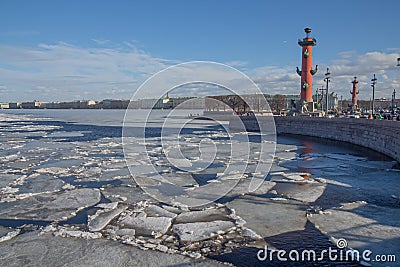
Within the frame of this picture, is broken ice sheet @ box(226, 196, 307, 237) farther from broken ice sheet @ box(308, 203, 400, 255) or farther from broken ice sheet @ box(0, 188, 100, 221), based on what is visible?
broken ice sheet @ box(0, 188, 100, 221)

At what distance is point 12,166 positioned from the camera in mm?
10180

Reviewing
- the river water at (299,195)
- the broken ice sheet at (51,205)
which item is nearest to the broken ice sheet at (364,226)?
the river water at (299,195)

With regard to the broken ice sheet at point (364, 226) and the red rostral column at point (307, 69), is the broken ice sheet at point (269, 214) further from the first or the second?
the red rostral column at point (307, 69)

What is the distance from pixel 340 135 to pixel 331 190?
13938 millimetres

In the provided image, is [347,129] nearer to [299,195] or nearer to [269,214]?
[299,195]

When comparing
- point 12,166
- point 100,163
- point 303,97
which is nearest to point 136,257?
point 100,163

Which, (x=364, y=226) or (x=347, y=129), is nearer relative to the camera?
(x=364, y=226)

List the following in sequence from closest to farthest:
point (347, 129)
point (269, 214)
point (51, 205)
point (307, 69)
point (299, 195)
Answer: point (269, 214) → point (51, 205) → point (299, 195) → point (347, 129) → point (307, 69)

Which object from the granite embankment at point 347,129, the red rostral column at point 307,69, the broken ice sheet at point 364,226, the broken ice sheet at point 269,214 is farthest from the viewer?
the red rostral column at point 307,69

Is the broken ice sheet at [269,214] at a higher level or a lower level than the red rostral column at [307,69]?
lower

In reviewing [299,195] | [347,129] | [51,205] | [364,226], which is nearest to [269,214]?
[364,226]

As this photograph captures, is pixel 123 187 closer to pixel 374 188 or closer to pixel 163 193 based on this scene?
pixel 163 193

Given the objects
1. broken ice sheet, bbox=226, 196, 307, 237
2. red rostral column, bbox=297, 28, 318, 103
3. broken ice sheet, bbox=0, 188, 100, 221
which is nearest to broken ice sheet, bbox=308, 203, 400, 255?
broken ice sheet, bbox=226, 196, 307, 237

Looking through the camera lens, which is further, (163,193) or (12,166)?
(12,166)
